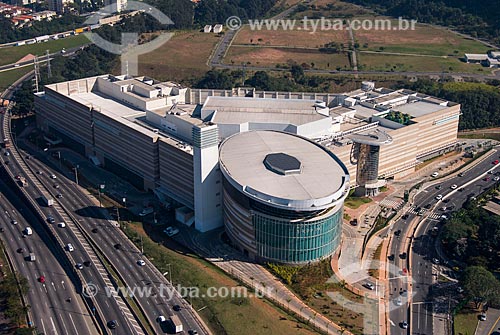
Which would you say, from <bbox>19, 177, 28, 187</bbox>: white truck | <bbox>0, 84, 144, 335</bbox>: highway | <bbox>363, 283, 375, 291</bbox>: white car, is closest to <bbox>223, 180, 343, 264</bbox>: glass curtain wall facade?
<bbox>363, 283, 375, 291</bbox>: white car

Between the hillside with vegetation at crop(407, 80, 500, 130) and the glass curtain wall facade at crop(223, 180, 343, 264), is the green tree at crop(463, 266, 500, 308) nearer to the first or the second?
the glass curtain wall facade at crop(223, 180, 343, 264)

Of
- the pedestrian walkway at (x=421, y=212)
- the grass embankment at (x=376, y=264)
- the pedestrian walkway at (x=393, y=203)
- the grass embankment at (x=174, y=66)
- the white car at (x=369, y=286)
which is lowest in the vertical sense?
the white car at (x=369, y=286)

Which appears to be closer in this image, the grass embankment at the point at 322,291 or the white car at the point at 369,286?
the grass embankment at the point at 322,291

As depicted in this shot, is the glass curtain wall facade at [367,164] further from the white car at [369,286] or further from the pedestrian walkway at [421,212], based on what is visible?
the white car at [369,286]

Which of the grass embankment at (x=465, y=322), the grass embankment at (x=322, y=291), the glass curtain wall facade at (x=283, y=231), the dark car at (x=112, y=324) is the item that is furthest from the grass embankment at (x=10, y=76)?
the grass embankment at (x=465, y=322)

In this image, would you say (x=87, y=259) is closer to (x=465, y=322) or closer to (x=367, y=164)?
(x=367, y=164)
